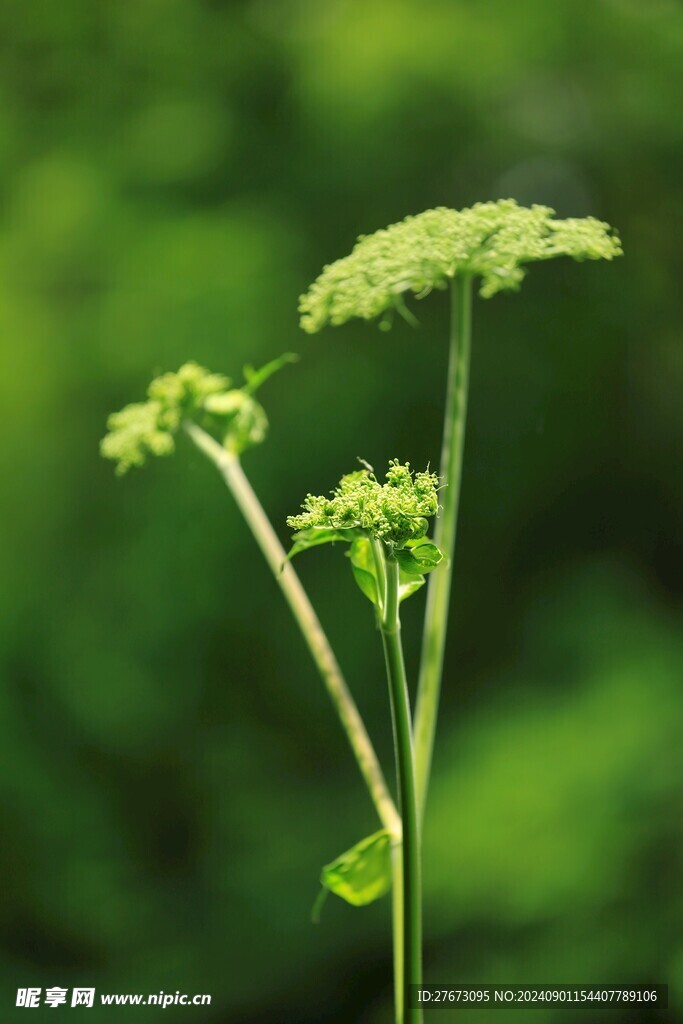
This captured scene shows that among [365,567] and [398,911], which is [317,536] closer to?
[365,567]

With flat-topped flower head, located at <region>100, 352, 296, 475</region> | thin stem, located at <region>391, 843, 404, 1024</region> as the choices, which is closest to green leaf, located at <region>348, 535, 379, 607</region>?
thin stem, located at <region>391, 843, 404, 1024</region>

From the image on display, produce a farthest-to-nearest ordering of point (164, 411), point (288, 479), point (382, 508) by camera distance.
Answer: point (288, 479)
point (164, 411)
point (382, 508)

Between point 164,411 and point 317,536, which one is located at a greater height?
point 164,411

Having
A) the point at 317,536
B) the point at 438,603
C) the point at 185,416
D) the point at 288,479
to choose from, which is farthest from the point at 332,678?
the point at 288,479

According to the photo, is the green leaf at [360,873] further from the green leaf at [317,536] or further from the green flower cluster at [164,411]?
the green flower cluster at [164,411]

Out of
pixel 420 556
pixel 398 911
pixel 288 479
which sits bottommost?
pixel 398 911

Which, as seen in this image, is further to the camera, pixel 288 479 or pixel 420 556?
pixel 288 479
